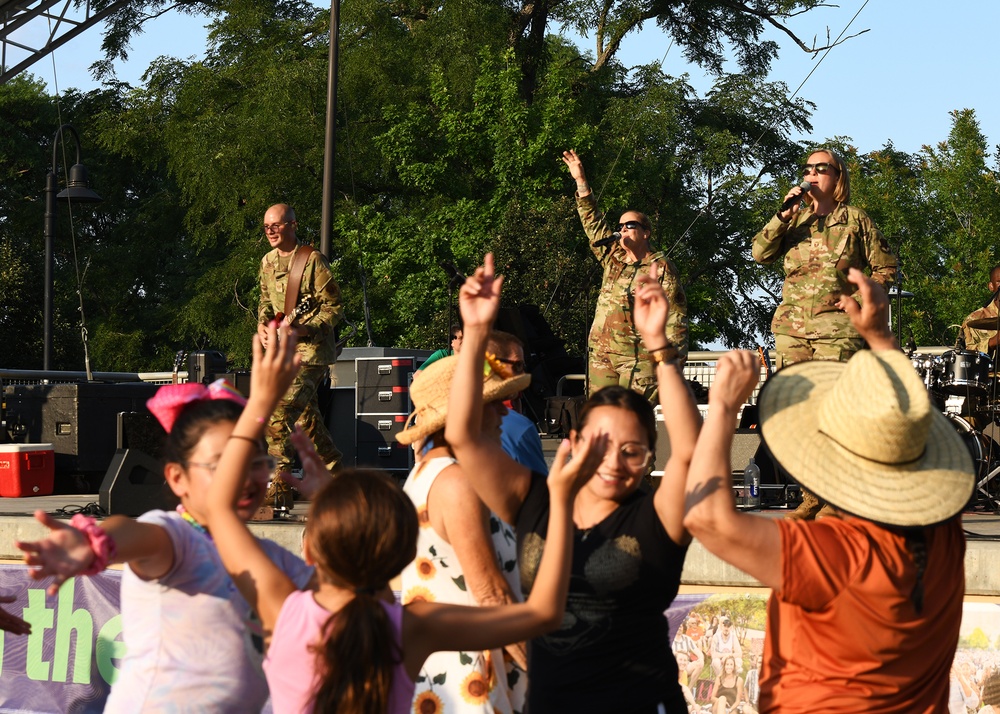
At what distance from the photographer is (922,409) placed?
2.60m

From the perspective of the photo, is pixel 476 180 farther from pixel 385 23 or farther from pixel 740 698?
pixel 740 698

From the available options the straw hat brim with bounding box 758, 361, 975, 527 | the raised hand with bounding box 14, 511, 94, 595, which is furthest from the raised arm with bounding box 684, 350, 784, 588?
the raised hand with bounding box 14, 511, 94, 595

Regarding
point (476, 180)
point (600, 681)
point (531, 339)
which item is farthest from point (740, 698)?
point (476, 180)

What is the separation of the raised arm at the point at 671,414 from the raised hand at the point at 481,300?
0.40 meters

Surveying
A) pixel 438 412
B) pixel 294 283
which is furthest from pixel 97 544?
pixel 294 283

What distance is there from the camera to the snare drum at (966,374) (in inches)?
366

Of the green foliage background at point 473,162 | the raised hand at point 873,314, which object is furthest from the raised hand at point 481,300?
the green foliage background at point 473,162

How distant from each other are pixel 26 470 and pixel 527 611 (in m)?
8.76

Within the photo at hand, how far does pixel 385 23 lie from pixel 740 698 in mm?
26260

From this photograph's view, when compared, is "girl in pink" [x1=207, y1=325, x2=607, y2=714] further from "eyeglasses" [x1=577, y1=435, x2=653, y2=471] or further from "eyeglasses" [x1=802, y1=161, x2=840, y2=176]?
"eyeglasses" [x1=802, y1=161, x2=840, y2=176]

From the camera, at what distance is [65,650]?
22.4 ft

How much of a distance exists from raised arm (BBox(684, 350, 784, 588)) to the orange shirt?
0.14 ft

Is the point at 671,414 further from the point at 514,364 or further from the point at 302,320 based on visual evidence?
the point at 302,320

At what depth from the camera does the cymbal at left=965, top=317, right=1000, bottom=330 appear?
10.6m
